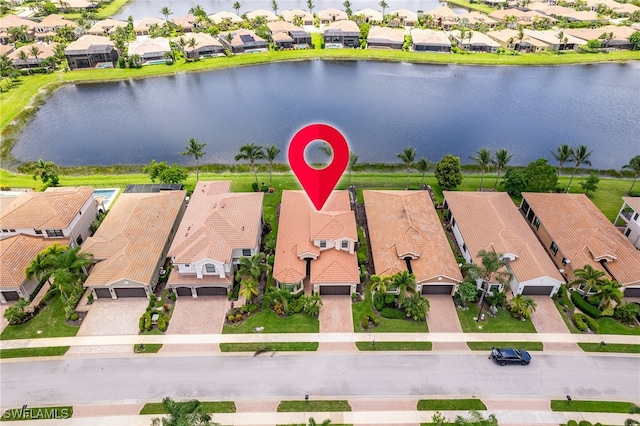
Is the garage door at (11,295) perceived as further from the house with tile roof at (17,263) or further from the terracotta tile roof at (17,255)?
the terracotta tile roof at (17,255)

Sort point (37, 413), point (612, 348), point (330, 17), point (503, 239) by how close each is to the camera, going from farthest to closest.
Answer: point (330, 17) < point (503, 239) < point (612, 348) < point (37, 413)

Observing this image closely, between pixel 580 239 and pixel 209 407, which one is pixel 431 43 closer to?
pixel 580 239

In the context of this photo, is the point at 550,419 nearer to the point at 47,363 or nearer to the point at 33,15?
the point at 47,363

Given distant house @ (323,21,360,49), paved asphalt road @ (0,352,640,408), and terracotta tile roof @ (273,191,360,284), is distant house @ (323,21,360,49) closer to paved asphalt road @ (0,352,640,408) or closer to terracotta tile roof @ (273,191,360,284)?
terracotta tile roof @ (273,191,360,284)

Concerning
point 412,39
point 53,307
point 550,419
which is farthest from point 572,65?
point 53,307

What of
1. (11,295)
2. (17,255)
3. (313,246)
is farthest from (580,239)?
(17,255)

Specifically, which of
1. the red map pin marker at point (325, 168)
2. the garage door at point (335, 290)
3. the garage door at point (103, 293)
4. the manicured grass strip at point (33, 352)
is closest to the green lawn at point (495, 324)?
the garage door at point (335, 290)
